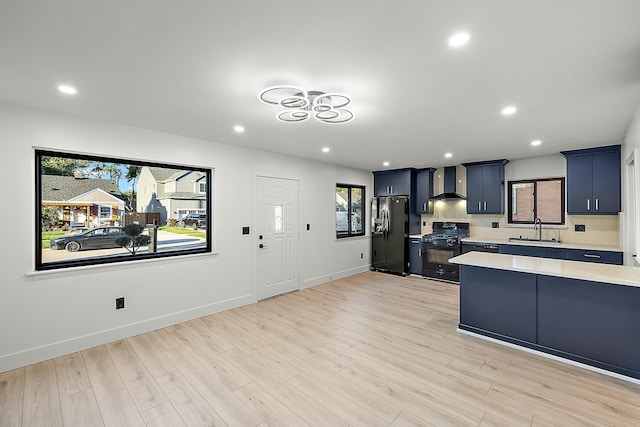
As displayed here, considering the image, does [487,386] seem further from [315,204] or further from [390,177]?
[390,177]

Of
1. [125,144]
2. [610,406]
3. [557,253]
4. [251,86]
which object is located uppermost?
[251,86]

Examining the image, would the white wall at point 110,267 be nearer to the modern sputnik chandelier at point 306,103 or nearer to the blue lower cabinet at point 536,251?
the modern sputnik chandelier at point 306,103

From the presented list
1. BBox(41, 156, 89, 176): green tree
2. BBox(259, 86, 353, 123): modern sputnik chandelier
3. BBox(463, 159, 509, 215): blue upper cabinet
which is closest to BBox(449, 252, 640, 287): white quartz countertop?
BBox(259, 86, 353, 123): modern sputnik chandelier

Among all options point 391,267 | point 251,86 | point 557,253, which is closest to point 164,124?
point 251,86

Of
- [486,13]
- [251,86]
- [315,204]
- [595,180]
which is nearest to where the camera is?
[486,13]

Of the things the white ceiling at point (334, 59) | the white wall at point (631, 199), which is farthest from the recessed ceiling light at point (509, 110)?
the white wall at point (631, 199)

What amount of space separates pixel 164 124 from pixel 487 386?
405cm

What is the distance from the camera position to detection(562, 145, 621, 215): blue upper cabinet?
4.25m

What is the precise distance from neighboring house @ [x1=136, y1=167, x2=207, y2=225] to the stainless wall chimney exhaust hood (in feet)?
15.1

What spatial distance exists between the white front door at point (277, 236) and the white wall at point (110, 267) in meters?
0.17

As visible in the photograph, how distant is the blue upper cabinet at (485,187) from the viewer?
5.40 m

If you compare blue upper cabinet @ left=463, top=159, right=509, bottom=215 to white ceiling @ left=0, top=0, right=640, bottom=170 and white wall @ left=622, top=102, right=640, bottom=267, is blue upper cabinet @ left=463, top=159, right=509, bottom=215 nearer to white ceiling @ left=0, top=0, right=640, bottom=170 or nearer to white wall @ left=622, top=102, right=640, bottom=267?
white wall @ left=622, top=102, right=640, bottom=267

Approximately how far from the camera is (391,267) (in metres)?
6.52

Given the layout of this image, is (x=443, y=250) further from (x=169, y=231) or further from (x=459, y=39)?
(x=169, y=231)
